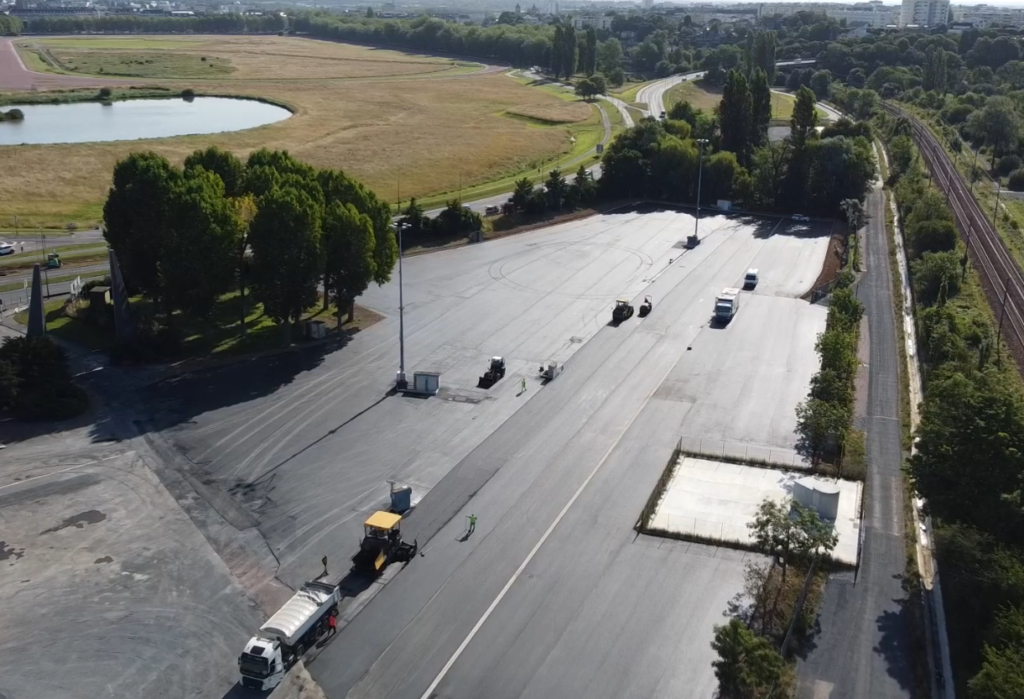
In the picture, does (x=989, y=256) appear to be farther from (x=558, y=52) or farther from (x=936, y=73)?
(x=558, y=52)

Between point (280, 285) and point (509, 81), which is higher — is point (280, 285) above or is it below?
below

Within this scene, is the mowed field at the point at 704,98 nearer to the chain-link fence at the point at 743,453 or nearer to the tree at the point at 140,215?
the tree at the point at 140,215

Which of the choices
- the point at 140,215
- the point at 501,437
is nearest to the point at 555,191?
the point at 140,215

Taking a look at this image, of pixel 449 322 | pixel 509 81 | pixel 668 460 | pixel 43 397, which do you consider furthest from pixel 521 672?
pixel 509 81

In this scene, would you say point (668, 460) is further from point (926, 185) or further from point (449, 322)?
point (926, 185)

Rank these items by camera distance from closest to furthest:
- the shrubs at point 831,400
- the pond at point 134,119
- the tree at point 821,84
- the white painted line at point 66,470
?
the white painted line at point 66,470
the shrubs at point 831,400
the pond at point 134,119
the tree at point 821,84

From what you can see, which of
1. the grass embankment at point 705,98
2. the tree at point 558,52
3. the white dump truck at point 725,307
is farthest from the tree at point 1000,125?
the tree at point 558,52

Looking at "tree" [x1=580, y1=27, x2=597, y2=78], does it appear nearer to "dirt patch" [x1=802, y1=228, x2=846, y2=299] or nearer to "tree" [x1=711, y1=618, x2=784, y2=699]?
"dirt patch" [x1=802, y1=228, x2=846, y2=299]
